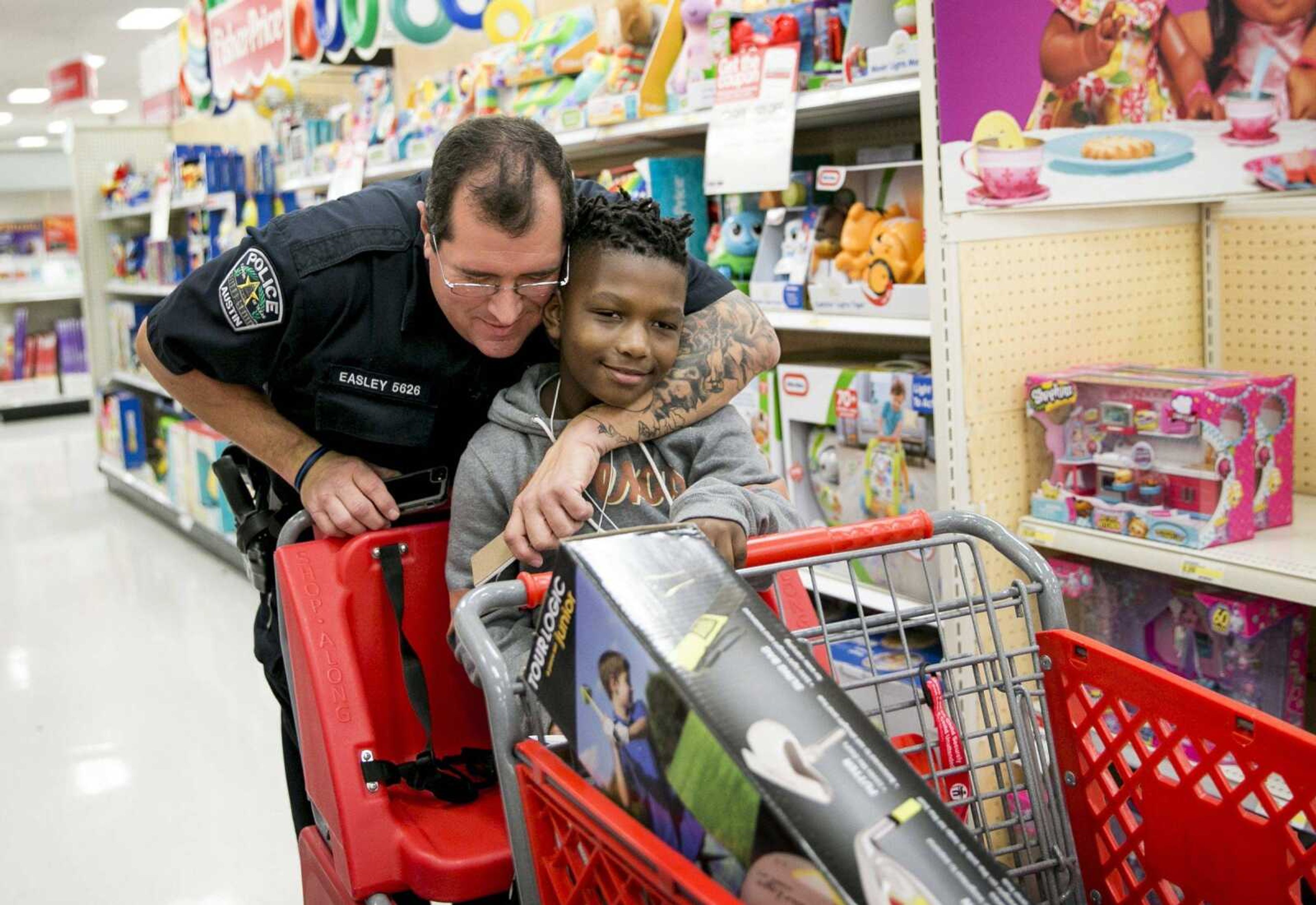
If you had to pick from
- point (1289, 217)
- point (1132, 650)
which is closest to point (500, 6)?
point (1289, 217)

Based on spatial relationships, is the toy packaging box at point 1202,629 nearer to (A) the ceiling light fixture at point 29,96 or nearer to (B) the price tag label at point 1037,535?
(B) the price tag label at point 1037,535

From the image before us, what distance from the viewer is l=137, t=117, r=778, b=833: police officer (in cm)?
153

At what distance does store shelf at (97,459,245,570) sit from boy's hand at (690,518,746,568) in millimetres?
4252

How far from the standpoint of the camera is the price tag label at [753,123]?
2.53m

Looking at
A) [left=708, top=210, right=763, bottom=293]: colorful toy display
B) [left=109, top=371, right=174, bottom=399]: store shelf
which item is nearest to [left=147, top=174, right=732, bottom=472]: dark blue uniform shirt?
[left=708, top=210, right=763, bottom=293]: colorful toy display

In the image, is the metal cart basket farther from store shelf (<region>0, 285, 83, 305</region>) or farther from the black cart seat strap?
store shelf (<region>0, 285, 83, 305</region>)

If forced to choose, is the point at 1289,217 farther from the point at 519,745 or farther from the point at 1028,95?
the point at 519,745

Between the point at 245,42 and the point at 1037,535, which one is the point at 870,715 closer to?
the point at 1037,535

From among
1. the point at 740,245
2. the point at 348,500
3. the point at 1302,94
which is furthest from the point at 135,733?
the point at 1302,94

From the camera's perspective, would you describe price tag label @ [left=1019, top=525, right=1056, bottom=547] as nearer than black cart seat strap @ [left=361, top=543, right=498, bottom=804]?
No

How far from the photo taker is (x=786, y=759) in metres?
0.90

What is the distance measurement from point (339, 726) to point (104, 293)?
7.14 m

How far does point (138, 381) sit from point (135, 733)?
12.7 ft

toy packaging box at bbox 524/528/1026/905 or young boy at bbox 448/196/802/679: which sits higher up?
young boy at bbox 448/196/802/679
